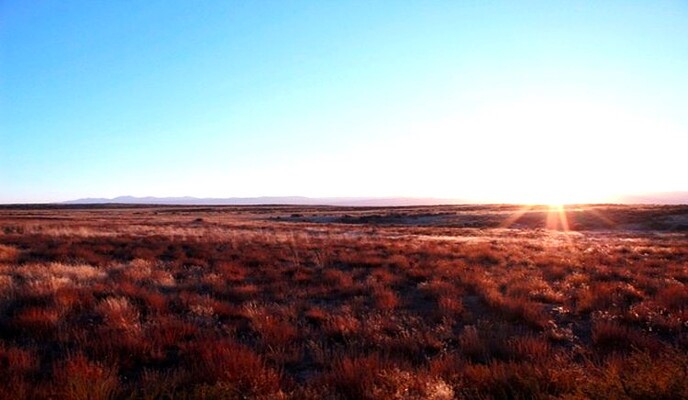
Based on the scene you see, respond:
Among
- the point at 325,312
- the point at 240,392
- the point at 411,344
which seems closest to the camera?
the point at 240,392

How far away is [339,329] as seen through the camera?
795cm

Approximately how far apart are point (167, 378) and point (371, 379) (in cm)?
228

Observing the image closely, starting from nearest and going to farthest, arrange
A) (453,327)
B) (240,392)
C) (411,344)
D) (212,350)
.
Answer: (240,392)
(212,350)
(411,344)
(453,327)

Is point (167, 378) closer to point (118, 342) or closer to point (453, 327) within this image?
point (118, 342)

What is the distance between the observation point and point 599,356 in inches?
262

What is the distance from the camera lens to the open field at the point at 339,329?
5121 mm

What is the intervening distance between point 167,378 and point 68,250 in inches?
653

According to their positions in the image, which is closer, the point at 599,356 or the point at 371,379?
the point at 371,379

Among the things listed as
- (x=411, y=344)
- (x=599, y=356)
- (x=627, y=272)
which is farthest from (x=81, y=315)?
(x=627, y=272)

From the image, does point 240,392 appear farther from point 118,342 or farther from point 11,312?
point 11,312

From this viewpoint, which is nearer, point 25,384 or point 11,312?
point 25,384

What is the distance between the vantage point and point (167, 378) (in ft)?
17.5

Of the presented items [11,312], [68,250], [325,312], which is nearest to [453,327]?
[325,312]

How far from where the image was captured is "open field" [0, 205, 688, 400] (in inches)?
202
